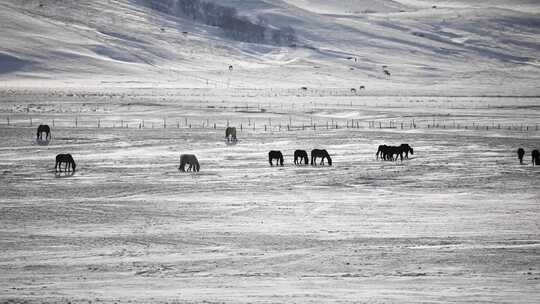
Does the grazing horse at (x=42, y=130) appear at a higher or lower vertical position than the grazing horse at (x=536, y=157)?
higher

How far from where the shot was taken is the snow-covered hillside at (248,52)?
4092 inches

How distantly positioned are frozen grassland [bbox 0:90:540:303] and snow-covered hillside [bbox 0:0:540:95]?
177 ft

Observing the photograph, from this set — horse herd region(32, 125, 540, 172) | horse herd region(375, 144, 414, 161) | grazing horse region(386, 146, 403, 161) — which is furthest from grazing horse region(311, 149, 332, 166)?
grazing horse region(386, 146, 403, 161)

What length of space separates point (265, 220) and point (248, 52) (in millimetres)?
119812

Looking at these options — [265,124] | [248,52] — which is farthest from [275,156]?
[248,52]

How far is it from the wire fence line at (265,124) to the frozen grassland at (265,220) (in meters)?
3.05

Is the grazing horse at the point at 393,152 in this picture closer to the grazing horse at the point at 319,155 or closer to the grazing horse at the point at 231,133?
the grazing horse at the point at 319,155

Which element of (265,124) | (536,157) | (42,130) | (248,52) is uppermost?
(248,52)

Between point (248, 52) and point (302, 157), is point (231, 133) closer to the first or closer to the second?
point (302, 157)

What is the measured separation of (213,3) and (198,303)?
589ft

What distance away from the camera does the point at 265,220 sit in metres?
22.9

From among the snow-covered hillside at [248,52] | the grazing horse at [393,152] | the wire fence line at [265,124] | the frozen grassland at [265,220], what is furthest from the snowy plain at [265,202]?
the snow-covered hillside at [248,52]

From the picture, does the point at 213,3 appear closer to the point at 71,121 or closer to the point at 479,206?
the point at 71,121

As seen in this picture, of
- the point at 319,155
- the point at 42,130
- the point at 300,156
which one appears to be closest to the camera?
the point at 319,155
